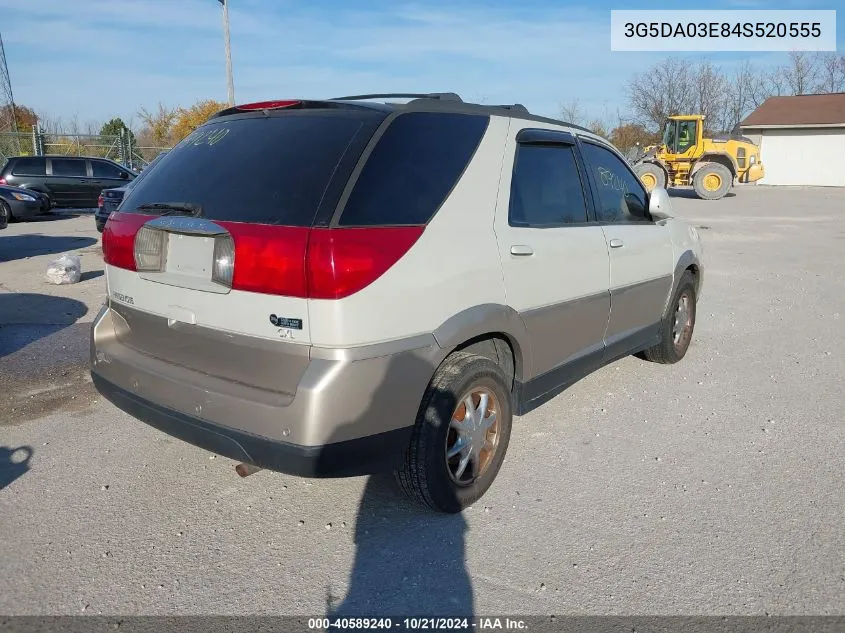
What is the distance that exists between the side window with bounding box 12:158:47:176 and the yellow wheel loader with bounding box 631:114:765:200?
19762 millimetres

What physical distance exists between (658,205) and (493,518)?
276cm

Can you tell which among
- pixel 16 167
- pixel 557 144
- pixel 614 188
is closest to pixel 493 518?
pixel 557 144

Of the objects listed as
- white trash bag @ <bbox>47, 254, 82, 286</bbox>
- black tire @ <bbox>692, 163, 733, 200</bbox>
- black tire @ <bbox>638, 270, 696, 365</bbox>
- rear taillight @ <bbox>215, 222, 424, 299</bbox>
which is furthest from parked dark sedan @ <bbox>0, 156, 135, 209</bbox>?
black tire @ <bbox>692, 163, 733, 200</bbox>

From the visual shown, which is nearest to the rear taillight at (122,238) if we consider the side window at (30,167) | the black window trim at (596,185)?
the black window trim at (596,185)

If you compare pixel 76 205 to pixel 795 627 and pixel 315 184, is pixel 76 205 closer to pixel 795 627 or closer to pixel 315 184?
pixel 315 184

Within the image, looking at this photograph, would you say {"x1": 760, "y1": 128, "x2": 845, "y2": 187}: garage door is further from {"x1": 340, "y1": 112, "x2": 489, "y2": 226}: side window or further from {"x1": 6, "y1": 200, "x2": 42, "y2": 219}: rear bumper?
{"x1": 340, "y1": 112, "x2": 489, "y2": 226}: side window

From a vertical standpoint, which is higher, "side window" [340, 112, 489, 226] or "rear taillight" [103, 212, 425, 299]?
"side window" [340, 112, 489, 226]

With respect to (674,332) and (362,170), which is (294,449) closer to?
(362,170)

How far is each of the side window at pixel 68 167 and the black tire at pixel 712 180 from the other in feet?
70.1

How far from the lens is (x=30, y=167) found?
59.0 ft

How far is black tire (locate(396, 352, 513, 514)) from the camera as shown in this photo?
2.98 meters

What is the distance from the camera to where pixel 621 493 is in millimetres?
3471

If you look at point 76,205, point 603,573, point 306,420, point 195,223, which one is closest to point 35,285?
point 195,223

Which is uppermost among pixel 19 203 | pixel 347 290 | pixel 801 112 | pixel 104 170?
pixel 801 112
